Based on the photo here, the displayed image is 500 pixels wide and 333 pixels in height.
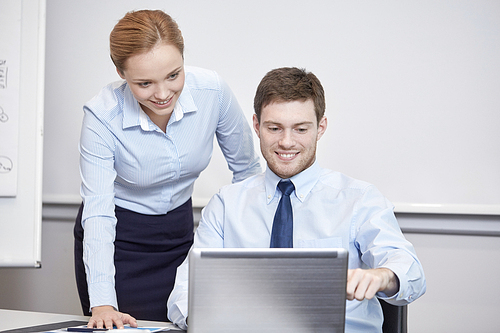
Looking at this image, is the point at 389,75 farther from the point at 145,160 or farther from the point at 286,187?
the point at 145,160

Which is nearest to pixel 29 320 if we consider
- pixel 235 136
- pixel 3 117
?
pixel 235 136

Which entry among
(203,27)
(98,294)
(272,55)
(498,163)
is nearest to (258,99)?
(98,294)

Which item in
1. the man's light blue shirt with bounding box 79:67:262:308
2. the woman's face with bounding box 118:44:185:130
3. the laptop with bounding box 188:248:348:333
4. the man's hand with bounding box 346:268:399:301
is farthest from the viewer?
the man's light blue shirt with bounding box 79:67:262:308

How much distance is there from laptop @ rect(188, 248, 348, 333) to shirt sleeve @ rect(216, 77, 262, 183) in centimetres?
97

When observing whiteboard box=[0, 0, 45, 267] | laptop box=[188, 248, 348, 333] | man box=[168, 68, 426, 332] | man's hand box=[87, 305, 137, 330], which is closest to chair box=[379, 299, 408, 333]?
man box=[168, 68, 426, 332]

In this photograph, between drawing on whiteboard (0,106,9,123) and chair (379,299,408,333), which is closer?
chair (379,299,408,333)

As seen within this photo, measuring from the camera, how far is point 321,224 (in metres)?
1.24

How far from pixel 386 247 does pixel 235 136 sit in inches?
29.8

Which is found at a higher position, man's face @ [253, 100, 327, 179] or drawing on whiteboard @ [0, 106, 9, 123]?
drawing on whiteboard @ [0, 106, 9, 123]

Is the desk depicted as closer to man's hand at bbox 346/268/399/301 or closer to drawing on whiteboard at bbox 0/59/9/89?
man's hand at bbox 346/268/399/301

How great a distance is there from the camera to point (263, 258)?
0.71 metres

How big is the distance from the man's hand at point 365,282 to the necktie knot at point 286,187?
39 centimetres

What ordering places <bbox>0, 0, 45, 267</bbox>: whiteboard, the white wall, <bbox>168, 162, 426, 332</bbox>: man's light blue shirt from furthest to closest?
the white wall, <bbox>0, 0, 45, 267</bbox>: whiteboard, <bbox>168, 162, 426, 332</bbox>: man's light blue shirt

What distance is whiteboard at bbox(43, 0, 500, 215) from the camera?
76.7 inches
